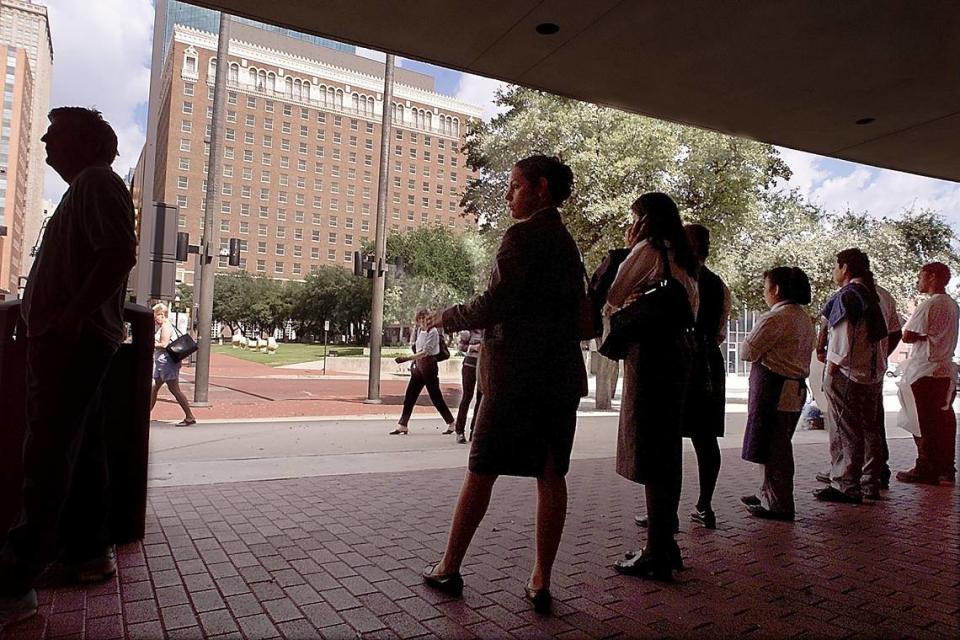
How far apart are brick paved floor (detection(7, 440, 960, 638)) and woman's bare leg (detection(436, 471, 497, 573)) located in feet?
0.64

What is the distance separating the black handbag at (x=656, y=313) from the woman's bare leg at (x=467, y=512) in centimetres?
95

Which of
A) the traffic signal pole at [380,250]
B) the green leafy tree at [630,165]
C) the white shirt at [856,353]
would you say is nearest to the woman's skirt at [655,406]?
the white shirt at [856,353]

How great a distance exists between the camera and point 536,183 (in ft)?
9.78

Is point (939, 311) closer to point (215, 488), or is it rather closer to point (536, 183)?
point (536, 183)

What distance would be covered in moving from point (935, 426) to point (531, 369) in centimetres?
547

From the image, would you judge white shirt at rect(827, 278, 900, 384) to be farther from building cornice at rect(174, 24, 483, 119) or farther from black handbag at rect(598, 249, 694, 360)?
building cornice at rect(174, 24, 483, 119)

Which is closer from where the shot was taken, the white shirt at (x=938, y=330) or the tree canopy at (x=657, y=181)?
the white shirt at (x=938, y=330)

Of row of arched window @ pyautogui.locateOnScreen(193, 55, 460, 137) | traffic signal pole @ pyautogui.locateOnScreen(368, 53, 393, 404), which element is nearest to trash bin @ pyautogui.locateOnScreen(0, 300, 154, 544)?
traffic signal pole @ pyautogui.locateOnScreen(368, 53, 393, 404)

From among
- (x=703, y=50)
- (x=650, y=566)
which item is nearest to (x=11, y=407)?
(x=650, y=566)

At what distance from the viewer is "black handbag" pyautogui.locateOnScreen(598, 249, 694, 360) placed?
10.8 feet

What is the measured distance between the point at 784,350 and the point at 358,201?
324 ft

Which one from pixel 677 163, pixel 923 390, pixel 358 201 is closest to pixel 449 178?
pixel 358 201

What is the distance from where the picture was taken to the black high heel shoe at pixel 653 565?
330 cm

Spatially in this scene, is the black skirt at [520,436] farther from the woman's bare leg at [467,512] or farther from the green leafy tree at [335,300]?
the green leafy tree at [335,300]
